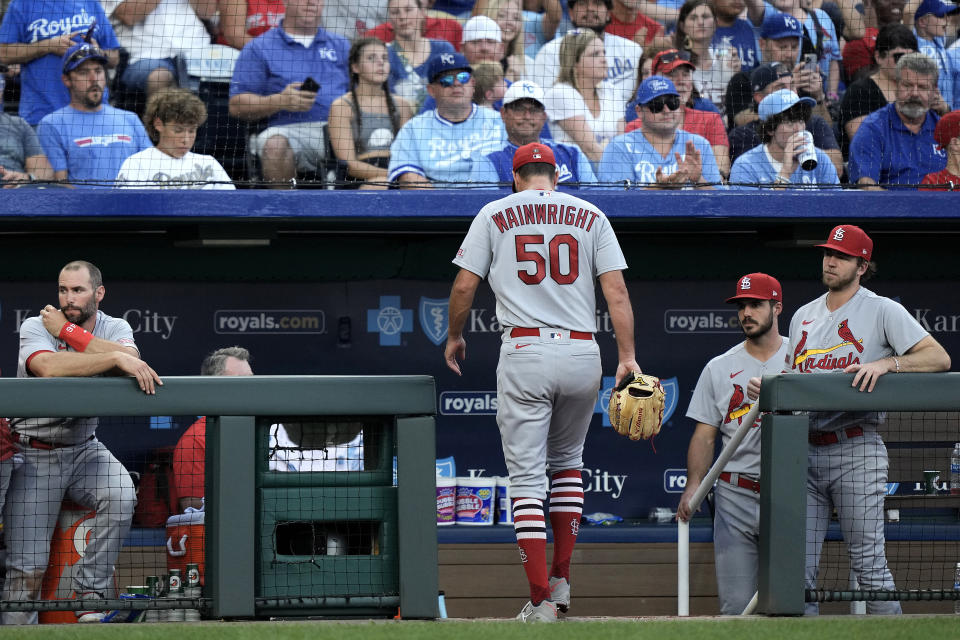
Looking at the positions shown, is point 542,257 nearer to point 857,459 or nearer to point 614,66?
point 857,459

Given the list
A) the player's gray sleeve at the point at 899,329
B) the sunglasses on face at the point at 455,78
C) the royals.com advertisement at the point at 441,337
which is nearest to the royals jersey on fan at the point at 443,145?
the sunglasses on face at the point at 455,78

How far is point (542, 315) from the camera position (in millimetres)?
→ 3924

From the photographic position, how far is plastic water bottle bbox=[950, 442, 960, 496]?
489 centimetres

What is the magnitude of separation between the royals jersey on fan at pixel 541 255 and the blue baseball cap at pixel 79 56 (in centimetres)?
323

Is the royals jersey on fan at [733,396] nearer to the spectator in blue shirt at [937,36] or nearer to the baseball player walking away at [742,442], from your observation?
the baseball player walking away at [742,442]

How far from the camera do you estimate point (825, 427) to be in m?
4.12

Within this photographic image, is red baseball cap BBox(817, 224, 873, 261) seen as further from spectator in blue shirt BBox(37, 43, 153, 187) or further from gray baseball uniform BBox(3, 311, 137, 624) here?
spectator in blue shirt BBox(37, 43, 153, 187)

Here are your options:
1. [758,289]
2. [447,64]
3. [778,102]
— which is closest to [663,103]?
[778,102]

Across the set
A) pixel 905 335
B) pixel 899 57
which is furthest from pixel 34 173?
pixel 899 57

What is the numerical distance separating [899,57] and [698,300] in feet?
6.99

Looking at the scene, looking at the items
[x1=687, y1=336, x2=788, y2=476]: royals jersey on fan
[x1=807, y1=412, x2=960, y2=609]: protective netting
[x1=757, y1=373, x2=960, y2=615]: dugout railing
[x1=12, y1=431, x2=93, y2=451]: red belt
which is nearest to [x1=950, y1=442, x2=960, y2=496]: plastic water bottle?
[x1=807, y1=412, x2=960, y2=609]: protective netting

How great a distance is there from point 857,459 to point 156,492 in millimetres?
2529

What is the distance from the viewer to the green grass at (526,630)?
3295mm

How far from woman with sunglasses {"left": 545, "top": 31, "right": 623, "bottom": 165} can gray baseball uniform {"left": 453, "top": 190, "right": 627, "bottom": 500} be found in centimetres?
272
